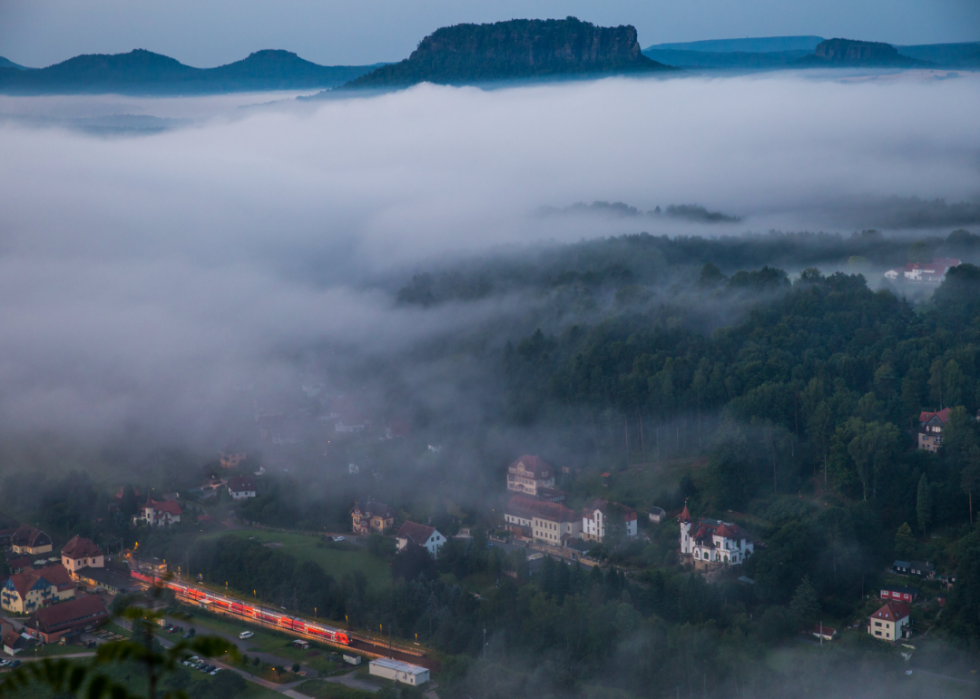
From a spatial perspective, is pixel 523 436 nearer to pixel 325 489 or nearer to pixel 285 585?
pixel 325 489

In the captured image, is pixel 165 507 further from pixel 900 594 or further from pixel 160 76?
pixel 160 76

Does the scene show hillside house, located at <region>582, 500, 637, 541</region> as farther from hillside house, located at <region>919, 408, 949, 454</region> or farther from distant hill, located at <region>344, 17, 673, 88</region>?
distant hill, located at <region>344, 17, 673, 88</region>

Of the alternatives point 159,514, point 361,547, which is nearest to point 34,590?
point 159,514

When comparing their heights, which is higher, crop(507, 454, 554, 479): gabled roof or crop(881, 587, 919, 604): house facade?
crop(881, 587, 919, 604): house facade

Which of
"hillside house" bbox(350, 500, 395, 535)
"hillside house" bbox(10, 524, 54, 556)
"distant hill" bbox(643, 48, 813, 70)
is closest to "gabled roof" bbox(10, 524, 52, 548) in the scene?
"hillside house" bbox(10, 524, 54, 556)

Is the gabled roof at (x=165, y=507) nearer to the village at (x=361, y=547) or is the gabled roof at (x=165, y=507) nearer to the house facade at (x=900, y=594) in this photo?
the village at (x=361, y=547)

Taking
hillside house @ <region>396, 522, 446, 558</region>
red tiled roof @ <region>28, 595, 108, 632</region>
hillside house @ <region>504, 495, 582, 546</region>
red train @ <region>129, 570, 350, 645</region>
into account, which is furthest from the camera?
hillside house @ <region>504, 495, 582, 546</region>

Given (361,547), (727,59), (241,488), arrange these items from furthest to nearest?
1. (727,59)
2. (241,488)
3. (361,547)

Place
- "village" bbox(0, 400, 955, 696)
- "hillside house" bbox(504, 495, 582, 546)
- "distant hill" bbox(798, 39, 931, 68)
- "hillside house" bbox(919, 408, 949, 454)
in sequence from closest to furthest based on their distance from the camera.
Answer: "village" bbox(0, 400, 955, 696), "hillside house" bbox(919, 408, 949, 454), "hillside house" bbox(504, 495, 582, 546), "distant hill" bbox(798, 39, 931, 68)
